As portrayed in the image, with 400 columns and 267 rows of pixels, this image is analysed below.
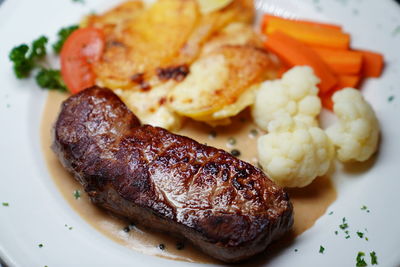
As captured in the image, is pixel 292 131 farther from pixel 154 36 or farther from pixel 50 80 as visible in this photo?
pixel 50 80

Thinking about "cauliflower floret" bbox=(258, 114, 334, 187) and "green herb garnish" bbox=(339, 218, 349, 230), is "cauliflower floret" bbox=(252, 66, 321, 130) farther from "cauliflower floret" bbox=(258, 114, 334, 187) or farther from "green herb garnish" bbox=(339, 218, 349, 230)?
"green herb garnish" bbox=(339, 218, 349, 230)

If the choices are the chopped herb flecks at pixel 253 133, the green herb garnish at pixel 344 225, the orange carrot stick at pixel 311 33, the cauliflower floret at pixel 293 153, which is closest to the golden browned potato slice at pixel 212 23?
the orange carrot stick at pixel 311 33

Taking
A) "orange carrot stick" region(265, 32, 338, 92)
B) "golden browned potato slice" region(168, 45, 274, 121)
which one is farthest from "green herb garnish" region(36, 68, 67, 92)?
"orange carrot stick" region(265, 32, 338, 92)

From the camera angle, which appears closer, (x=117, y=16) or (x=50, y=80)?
(x=50, y=80)

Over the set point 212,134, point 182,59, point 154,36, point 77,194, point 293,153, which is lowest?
point 212,134

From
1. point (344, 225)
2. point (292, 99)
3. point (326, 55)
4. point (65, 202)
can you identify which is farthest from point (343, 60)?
point (65, 202)

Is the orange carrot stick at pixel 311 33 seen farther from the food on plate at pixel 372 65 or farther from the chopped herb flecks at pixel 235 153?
the chopped herb flecks at pixel 235 153

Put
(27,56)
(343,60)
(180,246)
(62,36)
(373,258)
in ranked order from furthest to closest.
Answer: (62,36) < (343,60) < (27,56) < (180,246) < (373,258)
